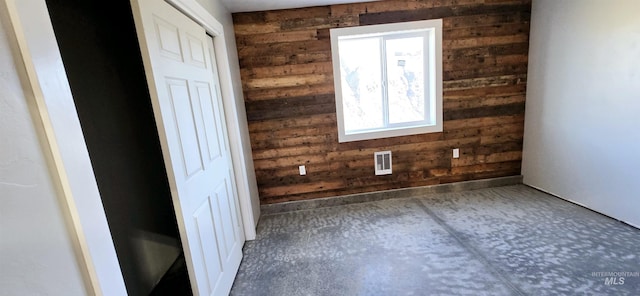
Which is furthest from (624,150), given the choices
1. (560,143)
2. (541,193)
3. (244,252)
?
(244,252)

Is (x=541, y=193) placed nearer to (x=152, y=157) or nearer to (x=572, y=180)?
(x=572, y=180)

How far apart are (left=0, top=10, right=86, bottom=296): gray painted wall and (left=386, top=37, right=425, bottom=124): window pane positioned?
9.82 feet

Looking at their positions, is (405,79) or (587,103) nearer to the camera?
(587,103)

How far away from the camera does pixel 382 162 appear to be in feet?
10.3

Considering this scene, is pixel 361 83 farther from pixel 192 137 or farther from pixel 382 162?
pixel 192 137

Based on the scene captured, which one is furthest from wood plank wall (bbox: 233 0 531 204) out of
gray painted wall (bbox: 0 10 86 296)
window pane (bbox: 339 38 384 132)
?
gray painted wall (bbox: 0 10 86 296)

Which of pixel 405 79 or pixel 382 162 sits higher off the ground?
pixel 405 79

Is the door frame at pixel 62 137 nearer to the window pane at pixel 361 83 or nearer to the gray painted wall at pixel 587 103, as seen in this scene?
the window pane at pixel 361 83

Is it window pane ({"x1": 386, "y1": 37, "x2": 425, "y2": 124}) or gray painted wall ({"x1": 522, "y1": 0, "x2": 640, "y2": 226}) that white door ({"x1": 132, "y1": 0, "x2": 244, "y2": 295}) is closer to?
window pane ({"x1": 386, "y1": 37, "x2": 425, "y2": 124})

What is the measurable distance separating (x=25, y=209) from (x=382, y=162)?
296cm

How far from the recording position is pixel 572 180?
2664mm

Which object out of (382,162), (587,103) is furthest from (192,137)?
(587,103)

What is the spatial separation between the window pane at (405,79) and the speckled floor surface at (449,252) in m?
1.14

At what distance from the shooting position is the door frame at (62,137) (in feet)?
1.88
